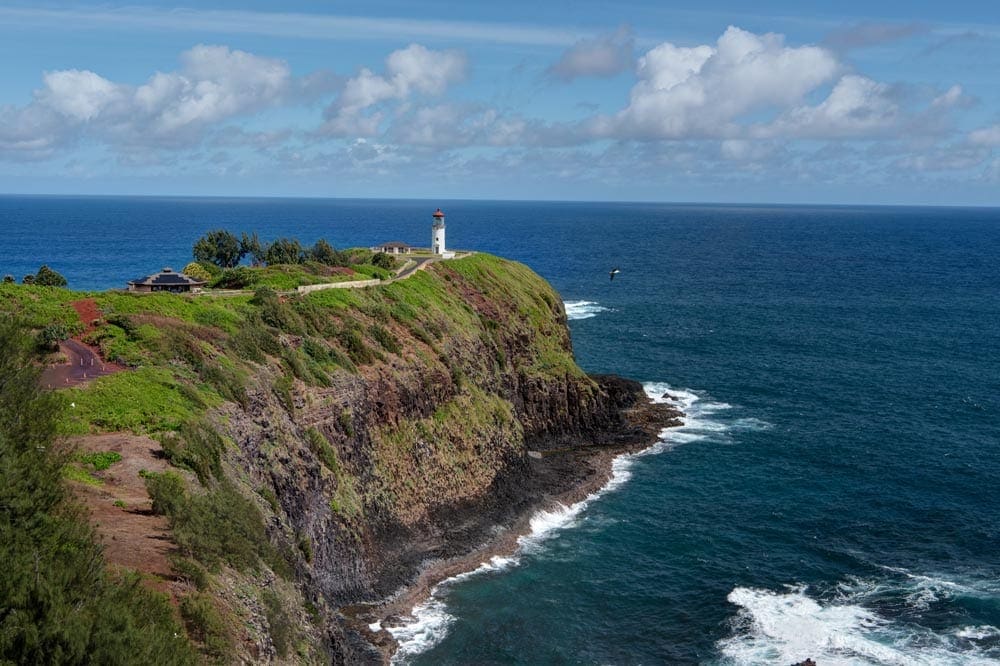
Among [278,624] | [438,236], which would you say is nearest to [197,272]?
[438,236]

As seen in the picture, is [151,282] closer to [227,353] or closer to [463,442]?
[227,353]

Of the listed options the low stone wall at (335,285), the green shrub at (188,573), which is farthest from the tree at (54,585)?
the low stone wall at (335,285)

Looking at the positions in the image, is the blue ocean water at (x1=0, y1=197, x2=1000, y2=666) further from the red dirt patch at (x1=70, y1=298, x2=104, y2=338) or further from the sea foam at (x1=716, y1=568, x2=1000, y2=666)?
the red dirt patch at (x1=70, y1=298, x2=104, y2=338)

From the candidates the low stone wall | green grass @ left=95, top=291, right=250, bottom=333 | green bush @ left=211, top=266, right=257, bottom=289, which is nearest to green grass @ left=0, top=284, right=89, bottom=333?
green grass @ left=95, top=291, right=250, bottom=333

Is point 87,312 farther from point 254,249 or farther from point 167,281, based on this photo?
point 254,249

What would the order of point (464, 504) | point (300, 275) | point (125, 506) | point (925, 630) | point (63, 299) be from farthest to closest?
point (300, 275)
point (464, 504)
point (63, 299)
point (925, 630)
point (125, 506)

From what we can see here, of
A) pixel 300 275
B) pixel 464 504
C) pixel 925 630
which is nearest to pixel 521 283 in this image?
pixel 300 275
